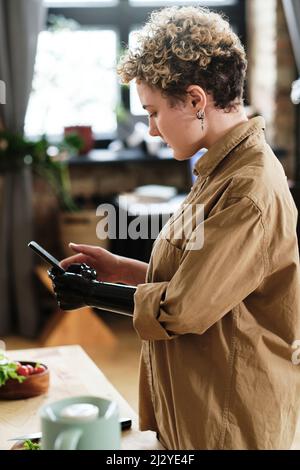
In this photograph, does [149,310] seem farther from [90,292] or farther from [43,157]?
[43,157]

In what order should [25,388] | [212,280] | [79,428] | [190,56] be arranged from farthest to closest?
[25,388]
[190,56]
[212,280]
[79,428]

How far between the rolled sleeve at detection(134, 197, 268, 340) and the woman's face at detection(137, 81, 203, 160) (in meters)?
0.19

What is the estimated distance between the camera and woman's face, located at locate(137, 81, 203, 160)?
51.8 inches

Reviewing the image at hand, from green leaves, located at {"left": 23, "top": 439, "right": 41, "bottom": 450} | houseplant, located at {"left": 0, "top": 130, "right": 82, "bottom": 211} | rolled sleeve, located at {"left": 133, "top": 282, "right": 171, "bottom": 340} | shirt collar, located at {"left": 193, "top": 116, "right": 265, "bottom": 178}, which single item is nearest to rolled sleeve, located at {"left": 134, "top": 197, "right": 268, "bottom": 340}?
rolled sleeve, located at {"left": 133, "top": 282, "right": 171, "bottom": 340}

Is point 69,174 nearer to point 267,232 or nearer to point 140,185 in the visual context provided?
point 140,185

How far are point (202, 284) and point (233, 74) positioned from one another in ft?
1.31

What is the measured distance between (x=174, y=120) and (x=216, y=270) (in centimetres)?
31

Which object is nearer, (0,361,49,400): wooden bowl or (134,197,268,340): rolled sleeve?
(134,197,268,340): rolled sleeve

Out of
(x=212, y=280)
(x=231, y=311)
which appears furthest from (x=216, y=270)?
(x=231, y=311)

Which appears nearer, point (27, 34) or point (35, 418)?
point (35, 418)

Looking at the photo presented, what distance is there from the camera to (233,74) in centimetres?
132

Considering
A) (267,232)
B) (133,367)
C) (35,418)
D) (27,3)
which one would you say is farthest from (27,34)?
(267,232)

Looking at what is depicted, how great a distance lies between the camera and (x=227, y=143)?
1308mm

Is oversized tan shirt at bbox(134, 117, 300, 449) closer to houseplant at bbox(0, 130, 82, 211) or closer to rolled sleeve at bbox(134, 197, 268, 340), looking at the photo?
rolled sleeve at bbox(134, 197, 268, 340)
